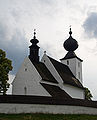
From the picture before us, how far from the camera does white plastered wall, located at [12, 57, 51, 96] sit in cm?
2555

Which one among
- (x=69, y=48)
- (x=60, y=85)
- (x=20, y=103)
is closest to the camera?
(x=20, y=103)

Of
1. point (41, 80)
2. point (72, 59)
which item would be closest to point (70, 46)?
point (72, 59)

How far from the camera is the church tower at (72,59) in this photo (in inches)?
1470

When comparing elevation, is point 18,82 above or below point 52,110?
above

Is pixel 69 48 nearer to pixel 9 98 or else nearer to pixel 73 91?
pixel 73 91

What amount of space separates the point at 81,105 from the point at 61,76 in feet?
29.7

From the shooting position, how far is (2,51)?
28.4 m

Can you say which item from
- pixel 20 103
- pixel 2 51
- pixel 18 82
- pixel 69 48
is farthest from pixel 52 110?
pixel 69 48

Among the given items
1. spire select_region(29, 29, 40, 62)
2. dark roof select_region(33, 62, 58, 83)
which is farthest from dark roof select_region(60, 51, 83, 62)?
spire select_region(29, 29, 40, 62)

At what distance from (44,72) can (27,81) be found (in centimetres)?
273

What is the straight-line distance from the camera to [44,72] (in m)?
28.3

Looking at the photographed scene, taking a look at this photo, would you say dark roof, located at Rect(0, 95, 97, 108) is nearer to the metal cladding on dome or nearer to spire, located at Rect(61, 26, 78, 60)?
spire, located at Rect(61, 26, 78, 60)

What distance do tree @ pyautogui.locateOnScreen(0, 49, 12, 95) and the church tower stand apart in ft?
40.9

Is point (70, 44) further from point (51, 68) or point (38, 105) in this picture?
point (38, 105)
